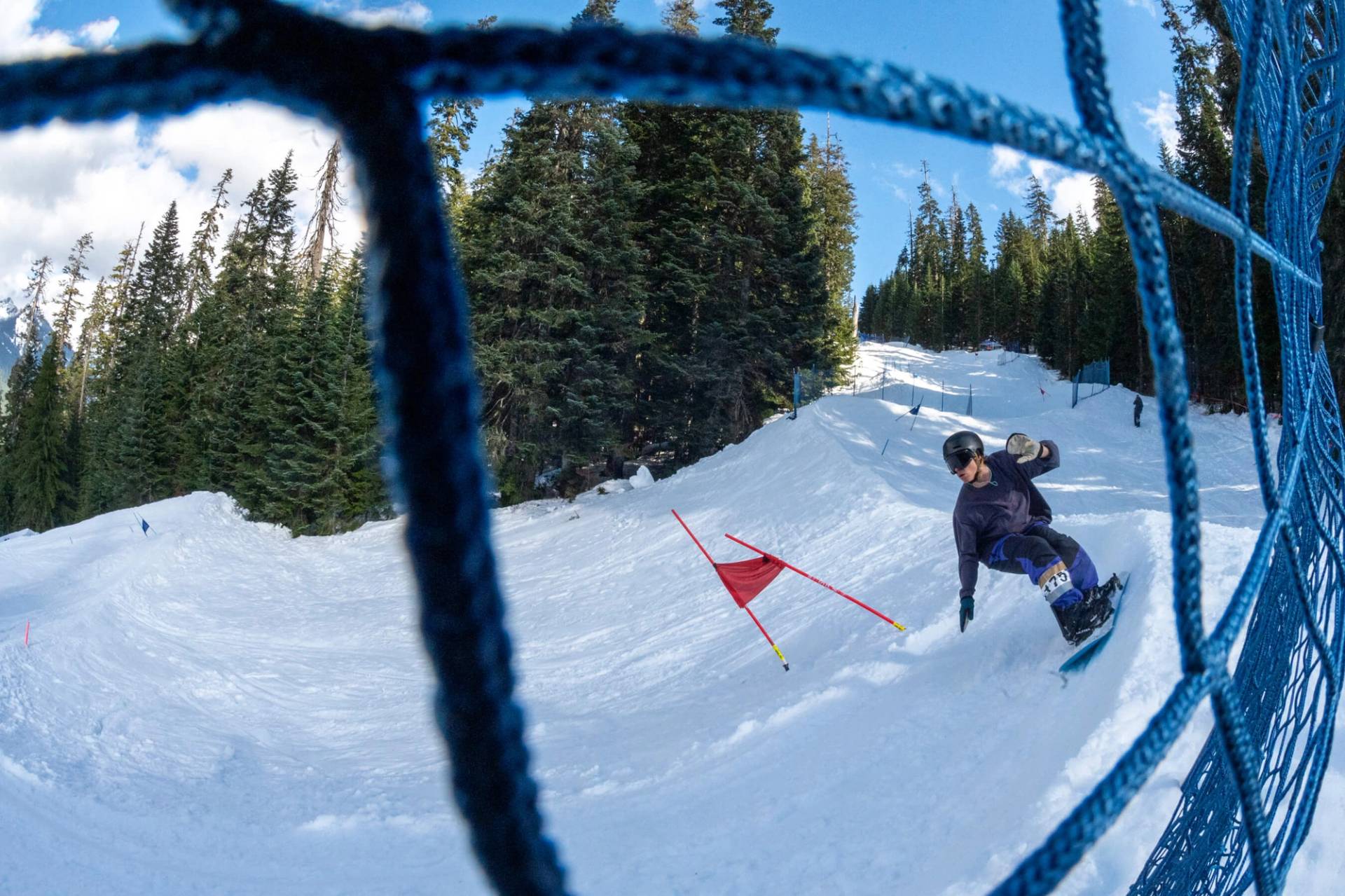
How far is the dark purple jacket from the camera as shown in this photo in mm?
5320

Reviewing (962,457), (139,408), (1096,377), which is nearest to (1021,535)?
(962,457)

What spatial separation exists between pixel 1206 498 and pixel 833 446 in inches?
274

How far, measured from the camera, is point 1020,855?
124 inches

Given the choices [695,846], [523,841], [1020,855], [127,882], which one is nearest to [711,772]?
[695,846]

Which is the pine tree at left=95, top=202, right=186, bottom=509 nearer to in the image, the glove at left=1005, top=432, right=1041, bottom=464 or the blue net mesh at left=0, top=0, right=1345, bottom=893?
the glove at left=1005, top=432, right=1041, bottom=464

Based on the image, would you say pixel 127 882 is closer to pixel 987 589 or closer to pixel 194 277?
pixel 987 589

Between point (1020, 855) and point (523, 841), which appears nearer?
point (523, 841)

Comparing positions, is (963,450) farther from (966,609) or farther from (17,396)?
(17,396)

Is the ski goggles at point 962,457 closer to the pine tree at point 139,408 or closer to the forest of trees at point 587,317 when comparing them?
the forest of trees at point 587,317

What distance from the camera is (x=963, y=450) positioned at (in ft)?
16.9

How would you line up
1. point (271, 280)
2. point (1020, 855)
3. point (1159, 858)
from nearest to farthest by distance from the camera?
point (1159, 858) → point (1020, 855) → point (271, 280)

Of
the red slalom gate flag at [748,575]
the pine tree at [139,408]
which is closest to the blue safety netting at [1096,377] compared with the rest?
the red slalom gate flag at [748,575]

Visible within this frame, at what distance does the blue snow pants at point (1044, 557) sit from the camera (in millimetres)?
5020

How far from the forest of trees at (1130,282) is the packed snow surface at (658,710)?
3.38 m
